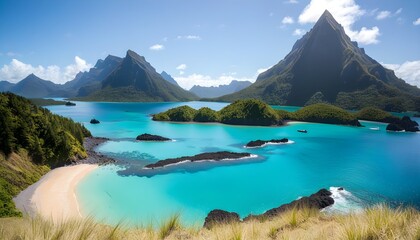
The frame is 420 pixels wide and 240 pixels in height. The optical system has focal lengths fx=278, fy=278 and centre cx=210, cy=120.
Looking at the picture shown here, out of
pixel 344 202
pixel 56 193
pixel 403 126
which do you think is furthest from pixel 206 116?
pixel 56 193

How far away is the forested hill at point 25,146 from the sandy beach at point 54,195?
985mm

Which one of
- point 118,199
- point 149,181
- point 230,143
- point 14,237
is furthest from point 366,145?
point 14,237

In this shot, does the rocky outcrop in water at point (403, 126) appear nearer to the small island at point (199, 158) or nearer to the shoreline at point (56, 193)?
the small island at point (199, 158)

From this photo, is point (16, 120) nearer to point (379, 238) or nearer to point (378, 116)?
point (379, 238)

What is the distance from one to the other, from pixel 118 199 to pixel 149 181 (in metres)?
6.42

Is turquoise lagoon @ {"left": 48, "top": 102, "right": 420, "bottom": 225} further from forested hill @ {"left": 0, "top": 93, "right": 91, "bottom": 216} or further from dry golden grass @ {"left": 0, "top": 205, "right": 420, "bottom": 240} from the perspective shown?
dry golden grass @ {"left": 0, "top": 205, "right": 420, "bottom": 240}

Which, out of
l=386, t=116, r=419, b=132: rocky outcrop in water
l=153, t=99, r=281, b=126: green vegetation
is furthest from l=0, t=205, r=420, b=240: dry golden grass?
l=386, t=116, r=419, b=132: rocky outcrop in water

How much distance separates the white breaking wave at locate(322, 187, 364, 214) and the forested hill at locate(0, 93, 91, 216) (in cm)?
2707

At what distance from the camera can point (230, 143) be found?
6262 cm

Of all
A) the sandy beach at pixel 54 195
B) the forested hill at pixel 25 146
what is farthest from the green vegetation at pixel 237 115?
the sandy beach at pixel 54 195

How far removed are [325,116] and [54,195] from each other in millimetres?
105931

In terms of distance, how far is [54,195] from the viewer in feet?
85.4

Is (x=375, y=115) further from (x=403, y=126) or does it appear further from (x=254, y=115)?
(x=254, y=115)

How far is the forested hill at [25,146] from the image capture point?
88.5 feet
